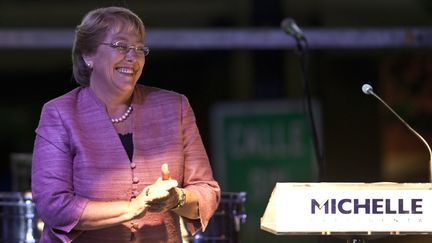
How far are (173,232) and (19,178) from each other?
208cm

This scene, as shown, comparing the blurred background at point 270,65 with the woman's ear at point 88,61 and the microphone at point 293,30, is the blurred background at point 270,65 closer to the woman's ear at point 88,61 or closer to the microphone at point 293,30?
the microphone at point 293,30

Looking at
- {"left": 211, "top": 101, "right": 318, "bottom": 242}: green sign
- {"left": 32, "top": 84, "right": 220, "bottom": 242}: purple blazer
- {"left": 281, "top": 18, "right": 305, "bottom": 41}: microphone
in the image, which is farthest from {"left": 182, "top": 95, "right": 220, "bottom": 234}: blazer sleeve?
{"left": 211, "top": 101, "right": 318, "bottom": 242}: green sign

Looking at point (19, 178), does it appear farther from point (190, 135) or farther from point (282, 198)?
point (282, 198)

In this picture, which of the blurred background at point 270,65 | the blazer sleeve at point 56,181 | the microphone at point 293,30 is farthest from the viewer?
the blurred background at point 270,65

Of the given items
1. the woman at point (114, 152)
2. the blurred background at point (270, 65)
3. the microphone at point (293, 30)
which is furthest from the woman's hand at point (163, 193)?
the blurred background at point (270, 65)

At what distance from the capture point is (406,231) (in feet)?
8.74

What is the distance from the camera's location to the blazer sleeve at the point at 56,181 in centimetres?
268

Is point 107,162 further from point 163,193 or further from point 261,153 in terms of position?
point 261,153

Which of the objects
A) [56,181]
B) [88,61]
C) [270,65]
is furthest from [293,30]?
[270,65]

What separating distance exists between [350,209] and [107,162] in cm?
66

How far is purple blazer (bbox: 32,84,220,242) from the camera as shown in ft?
8.92

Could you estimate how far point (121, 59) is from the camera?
2.79 metres

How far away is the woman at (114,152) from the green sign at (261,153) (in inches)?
110

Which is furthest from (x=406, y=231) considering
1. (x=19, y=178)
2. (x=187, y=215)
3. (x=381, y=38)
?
(x=381, y=38)
